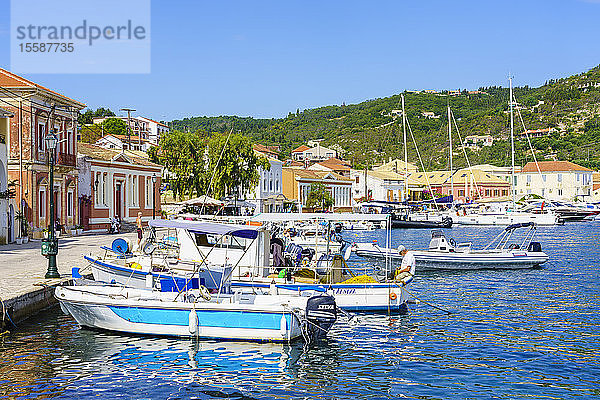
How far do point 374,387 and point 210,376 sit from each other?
3.58 meters

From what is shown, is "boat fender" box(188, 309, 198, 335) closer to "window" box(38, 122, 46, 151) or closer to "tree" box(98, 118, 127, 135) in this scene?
"window" box(38, 122, 46, 151)

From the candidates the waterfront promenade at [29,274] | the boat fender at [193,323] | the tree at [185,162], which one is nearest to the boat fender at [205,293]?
the boat fender at [193,323]

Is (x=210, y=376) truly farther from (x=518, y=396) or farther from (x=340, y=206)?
(x=340, y=206)

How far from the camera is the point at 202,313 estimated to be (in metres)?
18.0

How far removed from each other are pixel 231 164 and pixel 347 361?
4926 centimetres

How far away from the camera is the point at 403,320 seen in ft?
71.4

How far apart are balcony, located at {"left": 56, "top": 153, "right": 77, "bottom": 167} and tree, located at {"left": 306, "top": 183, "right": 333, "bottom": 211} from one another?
52.4m

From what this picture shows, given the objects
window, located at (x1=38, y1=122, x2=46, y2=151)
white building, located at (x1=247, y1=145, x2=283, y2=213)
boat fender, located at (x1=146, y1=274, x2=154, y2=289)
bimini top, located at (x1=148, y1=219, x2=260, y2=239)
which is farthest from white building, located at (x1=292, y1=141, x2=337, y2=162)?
bimini top, located at (x1=148, y1=219, x2=260, y2=239)

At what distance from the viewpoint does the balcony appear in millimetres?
43419

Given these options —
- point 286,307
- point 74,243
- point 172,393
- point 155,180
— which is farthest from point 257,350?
point 155,180

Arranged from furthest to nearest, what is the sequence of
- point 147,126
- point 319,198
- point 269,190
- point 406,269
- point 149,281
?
1. point 147,126
2. point 319,198
3. point 269,190
4. point 406,269
5. point 149,281

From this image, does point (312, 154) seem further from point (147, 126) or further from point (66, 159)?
point (66, 159)

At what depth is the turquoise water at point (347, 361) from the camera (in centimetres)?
1435

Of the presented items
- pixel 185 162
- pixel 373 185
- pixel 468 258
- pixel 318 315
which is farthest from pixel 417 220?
pixel 318 315
